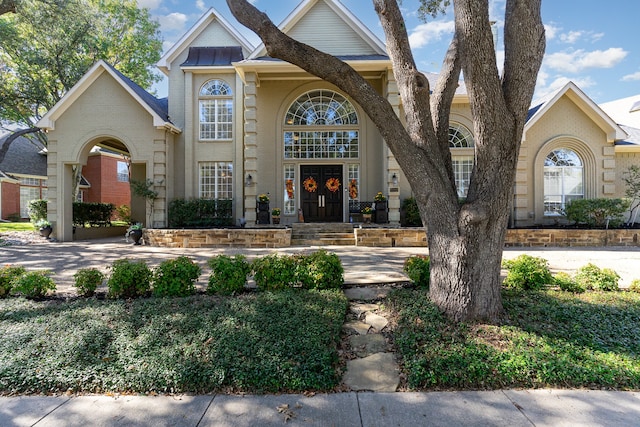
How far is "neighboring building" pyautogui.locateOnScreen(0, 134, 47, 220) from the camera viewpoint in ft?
84.6

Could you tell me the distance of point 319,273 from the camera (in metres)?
5.42

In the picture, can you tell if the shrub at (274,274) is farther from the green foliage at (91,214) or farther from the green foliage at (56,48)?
the green foliage at (56,48)

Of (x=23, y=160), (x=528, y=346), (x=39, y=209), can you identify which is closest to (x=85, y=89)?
(x=39, y=209)

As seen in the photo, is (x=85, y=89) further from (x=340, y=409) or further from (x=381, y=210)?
(x=340, y=409)

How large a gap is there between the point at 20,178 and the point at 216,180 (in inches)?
832

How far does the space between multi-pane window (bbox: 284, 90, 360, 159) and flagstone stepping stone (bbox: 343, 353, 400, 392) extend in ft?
40.1

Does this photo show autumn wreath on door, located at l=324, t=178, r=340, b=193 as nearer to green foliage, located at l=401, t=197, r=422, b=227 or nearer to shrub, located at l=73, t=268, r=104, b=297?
green foliage, located at l=401, t=197, r=422, b=227

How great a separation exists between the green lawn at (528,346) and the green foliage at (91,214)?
16.2m

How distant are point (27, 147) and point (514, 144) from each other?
1446 inches

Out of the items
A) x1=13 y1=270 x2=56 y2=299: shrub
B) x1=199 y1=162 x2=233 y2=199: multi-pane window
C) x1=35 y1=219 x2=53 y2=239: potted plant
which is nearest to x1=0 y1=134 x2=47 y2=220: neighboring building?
x1=35 y1=219 x2=53 y2=239: potted plant

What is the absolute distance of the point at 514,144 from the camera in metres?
4.14

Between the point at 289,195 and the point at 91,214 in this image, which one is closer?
the point at 289,195

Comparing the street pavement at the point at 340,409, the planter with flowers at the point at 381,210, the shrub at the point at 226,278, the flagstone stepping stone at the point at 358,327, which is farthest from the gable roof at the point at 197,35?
the street pavement at the point at 340,409

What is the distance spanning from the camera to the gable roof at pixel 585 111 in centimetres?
1384
